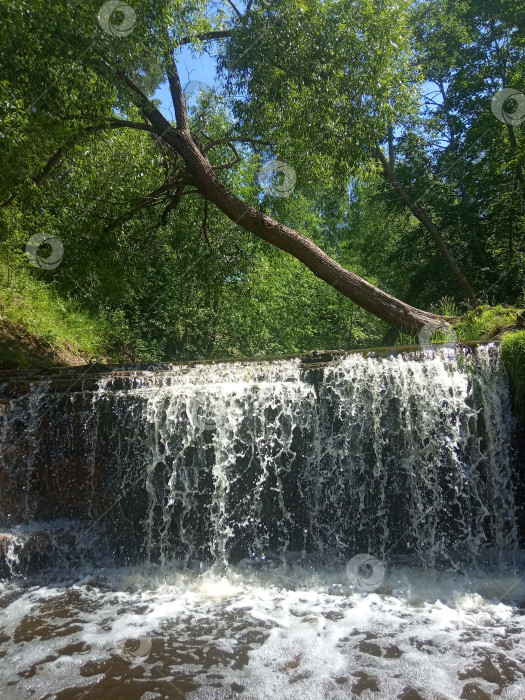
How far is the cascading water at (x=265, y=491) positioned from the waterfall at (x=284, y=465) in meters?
0.02

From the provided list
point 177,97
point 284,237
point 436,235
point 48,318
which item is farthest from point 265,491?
point 436,235

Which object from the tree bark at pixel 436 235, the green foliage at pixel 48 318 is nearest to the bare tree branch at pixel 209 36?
the green foliage at pixel 48 318

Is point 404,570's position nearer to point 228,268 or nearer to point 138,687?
point 138,687

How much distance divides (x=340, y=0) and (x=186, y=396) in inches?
243

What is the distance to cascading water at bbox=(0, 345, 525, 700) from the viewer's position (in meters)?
4.96

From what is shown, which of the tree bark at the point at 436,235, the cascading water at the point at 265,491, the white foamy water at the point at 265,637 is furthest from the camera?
the tree bark at the point at 436,235

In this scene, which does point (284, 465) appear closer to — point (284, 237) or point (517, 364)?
point (517, 364)

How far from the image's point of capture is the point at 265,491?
6.00 meters

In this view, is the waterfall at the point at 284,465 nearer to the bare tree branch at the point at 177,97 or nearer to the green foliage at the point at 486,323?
the green foliage at the point at 486,323

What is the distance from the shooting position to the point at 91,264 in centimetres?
972

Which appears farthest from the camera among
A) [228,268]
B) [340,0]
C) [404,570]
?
[228,268]

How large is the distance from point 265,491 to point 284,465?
0.35 meters

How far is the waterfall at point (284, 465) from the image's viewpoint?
5.72 m

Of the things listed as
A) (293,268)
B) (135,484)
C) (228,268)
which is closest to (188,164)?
(228,268)
